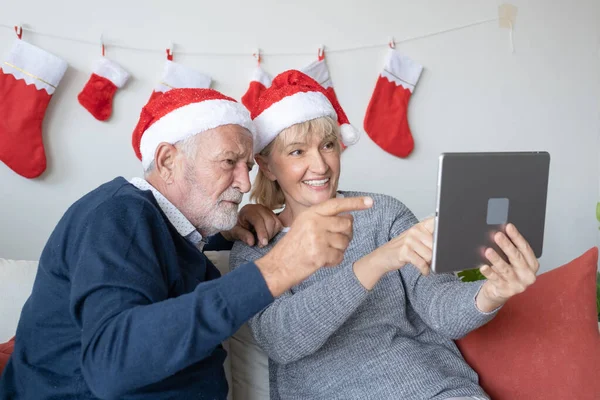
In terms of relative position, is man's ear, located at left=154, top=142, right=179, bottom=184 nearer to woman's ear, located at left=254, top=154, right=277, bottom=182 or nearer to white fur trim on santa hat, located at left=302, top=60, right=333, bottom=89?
woman's ear, located at left=254, top=154, right=277, bottom=182

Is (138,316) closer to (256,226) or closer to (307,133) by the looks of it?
(256,226)

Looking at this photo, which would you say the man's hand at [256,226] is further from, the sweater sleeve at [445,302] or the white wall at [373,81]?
the white wall at [373,81]

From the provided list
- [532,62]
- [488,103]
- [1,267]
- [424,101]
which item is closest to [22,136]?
[1,267]

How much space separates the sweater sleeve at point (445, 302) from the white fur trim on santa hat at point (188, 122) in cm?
52

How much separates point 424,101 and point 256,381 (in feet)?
5.32

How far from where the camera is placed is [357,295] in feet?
3.94

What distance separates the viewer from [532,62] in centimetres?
288

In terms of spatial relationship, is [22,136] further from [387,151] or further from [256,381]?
[387,151]

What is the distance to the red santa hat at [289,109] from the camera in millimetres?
1562

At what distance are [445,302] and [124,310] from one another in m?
Result: 0.73

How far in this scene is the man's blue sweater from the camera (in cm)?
86

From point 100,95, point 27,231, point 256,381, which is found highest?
point 100,95

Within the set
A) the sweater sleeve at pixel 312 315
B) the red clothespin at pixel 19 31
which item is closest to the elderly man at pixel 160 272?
the sweater sleeve at pixel 312 315

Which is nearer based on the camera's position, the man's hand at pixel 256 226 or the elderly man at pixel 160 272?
the elderly man at pixel 160 272
